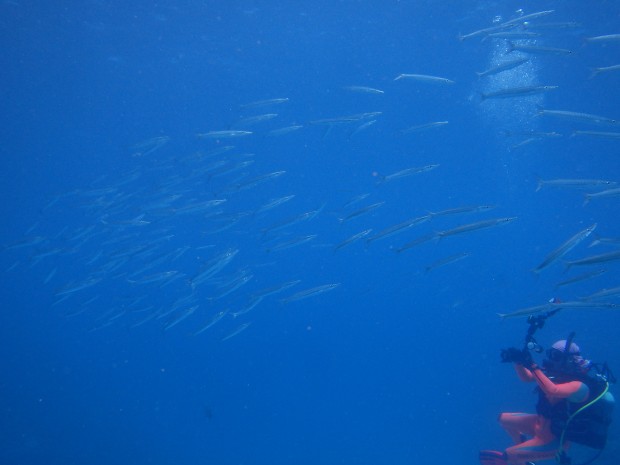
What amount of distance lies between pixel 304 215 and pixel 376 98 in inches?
649

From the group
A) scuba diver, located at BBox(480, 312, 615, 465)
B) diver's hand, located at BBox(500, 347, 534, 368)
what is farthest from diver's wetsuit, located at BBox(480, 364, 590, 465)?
diver's hand, located at BBox(500, 347, 534, 368)

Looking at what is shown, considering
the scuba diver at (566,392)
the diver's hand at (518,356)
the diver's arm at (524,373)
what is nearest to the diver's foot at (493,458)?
the scuba diver at (566,392)

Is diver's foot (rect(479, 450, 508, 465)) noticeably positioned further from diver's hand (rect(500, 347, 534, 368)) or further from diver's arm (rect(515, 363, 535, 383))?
diver's hand (rect(500, 347, 534, 368))

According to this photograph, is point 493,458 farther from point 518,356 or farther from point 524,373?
point 518,356

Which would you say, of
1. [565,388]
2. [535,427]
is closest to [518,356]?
[565,388]

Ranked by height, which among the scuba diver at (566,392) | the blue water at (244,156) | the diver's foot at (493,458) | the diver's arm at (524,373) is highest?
the blue water at (244,156)

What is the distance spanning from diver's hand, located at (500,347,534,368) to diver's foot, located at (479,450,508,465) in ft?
6.50

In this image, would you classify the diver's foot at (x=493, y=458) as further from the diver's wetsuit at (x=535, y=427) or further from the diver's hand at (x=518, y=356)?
the diver's hand at (x=518, y=356)

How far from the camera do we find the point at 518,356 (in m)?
5.41

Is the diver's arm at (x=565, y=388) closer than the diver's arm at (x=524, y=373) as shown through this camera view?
Yes

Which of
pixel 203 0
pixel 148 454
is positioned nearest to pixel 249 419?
pixel 148 454

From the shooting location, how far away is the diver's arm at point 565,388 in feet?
17.2

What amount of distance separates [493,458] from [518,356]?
87.9 inches

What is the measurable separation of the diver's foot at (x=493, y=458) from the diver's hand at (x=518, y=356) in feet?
6.50
